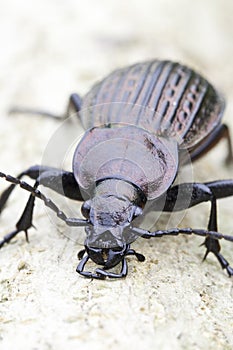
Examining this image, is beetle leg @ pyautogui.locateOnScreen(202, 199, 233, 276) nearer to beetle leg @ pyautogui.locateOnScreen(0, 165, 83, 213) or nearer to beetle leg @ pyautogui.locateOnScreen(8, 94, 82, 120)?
beetle leg @ pyautogui.locateOnScreen(0, 165, 83, 213)

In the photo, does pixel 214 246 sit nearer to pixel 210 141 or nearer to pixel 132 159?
pixel 132 159

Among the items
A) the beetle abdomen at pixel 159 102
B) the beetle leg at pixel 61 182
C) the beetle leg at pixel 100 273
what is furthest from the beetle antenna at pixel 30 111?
the beetle leg at pixel 100 273

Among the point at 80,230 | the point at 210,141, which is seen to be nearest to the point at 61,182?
the point at 80,230

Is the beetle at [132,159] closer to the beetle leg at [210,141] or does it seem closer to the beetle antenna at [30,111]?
the beetle leg at [210,141]

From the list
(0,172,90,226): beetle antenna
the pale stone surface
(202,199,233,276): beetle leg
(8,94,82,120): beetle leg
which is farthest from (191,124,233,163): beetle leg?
(0,172,90,226): beetle antenna

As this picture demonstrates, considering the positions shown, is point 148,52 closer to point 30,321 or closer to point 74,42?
point 74,42
